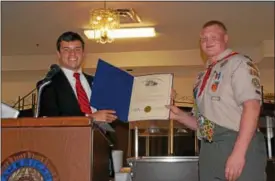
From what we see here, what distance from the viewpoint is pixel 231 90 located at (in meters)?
1.85

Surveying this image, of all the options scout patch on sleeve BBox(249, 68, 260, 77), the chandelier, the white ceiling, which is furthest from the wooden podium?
the white ceiling

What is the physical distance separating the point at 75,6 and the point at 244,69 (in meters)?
3.56

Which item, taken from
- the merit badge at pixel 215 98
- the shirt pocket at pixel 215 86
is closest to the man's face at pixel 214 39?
the shirt pocket at pixel 215 86

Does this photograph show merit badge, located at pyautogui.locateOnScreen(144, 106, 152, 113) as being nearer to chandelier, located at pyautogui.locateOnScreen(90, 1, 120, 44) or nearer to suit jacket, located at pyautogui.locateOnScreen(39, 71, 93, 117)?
suit jacket, located at pyautogui.locateOnScreen(39, 71, 93, 117)

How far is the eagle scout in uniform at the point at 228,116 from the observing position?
1.76 m

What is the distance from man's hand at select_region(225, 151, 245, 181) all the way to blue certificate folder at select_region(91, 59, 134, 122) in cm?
60

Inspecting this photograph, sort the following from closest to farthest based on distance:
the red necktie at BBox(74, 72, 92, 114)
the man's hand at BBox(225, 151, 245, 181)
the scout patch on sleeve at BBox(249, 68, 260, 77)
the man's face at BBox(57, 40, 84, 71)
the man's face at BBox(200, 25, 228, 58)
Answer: the man's hand at BBox(225, 151, 245, 181) → the scout patch on sleeve at BBox(249, 68, 260, 77) → the man's face at BBox(200, 25, 228, 58) → the red necktie at BBox(74, 72, 92, 114) → the man's face at BBox(57, 40, 84, 71)

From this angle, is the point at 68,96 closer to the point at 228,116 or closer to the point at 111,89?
the point at 111,89

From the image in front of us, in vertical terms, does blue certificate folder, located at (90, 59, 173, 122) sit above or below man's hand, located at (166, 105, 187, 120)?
above

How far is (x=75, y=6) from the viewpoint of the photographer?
5.09 metres

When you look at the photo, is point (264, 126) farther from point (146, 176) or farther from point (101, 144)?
point (101, 144)

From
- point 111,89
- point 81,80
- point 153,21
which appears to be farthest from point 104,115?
point 153,21

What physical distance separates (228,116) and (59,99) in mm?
781

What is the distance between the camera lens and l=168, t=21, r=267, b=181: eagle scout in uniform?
1764 mm
